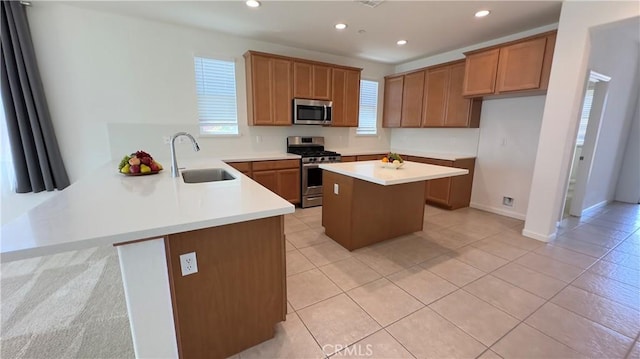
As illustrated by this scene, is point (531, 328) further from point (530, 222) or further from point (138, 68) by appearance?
point (138, 68)

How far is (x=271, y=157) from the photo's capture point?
3.98m

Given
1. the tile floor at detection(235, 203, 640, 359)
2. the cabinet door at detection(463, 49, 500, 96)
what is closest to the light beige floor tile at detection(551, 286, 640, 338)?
the tile floor at detection(235, 203, 640, 359)

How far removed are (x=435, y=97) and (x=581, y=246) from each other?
110 inches

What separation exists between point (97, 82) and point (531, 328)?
495 centimetres

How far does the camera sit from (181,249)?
125 cm

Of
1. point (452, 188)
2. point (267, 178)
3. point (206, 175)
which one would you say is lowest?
point (452, 188)

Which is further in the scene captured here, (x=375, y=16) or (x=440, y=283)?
(x=375, y=16)

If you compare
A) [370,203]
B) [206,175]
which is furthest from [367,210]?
[206,175]

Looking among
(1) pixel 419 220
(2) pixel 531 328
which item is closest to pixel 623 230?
(1) pixel 419 220

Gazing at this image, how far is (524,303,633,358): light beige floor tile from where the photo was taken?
1.57m

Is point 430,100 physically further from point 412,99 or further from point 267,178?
point 267,178

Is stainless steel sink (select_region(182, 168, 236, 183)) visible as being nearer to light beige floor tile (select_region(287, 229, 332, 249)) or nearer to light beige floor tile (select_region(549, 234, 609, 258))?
light beige floor tile (select_region(287, 229, 332, 249))

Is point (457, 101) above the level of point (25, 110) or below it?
above

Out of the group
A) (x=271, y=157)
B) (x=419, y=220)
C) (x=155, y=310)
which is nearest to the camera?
(x=155, y=310)
